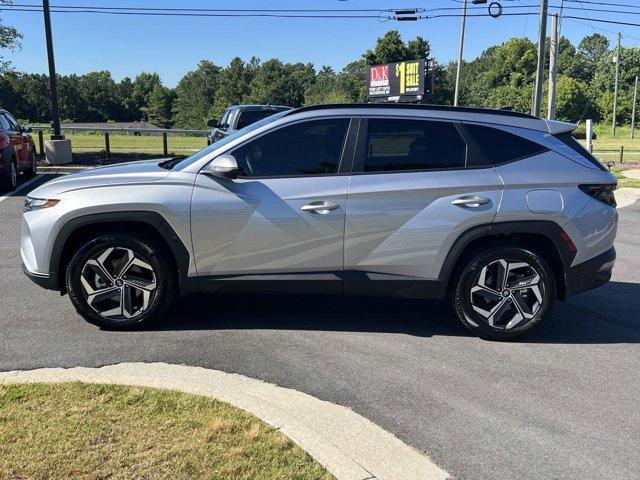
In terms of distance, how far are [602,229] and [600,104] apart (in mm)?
91732

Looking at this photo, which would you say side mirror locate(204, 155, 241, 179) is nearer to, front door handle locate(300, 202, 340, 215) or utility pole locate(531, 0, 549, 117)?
front door handle locate(300, 202, 340, 215)

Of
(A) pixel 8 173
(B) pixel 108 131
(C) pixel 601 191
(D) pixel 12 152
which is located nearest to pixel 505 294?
(C) pixel 601 191

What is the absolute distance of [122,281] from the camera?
4.52 metres

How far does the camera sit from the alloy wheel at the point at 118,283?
14.6 ft

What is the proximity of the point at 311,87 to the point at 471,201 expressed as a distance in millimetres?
98027

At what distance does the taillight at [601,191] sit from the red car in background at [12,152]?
35.4 ft

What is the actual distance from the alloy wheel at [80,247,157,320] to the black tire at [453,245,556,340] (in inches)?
95.8

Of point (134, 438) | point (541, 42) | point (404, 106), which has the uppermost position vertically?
point (541, 42)

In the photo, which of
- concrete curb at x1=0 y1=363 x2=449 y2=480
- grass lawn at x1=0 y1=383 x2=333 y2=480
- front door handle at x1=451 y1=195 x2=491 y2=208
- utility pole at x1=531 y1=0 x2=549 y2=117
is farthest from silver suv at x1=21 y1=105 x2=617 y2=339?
utility pole at x1=531 y1=0 x2=549 y2=117

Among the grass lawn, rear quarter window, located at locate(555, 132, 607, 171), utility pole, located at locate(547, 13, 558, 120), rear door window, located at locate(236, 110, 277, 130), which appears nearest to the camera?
the grass lawn

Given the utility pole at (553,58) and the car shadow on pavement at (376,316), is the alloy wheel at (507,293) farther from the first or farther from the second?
the utility pole at (553,58)

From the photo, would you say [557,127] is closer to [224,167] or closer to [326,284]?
[326,284]

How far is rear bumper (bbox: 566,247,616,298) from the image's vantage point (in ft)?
14.9

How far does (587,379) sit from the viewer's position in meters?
4.00
